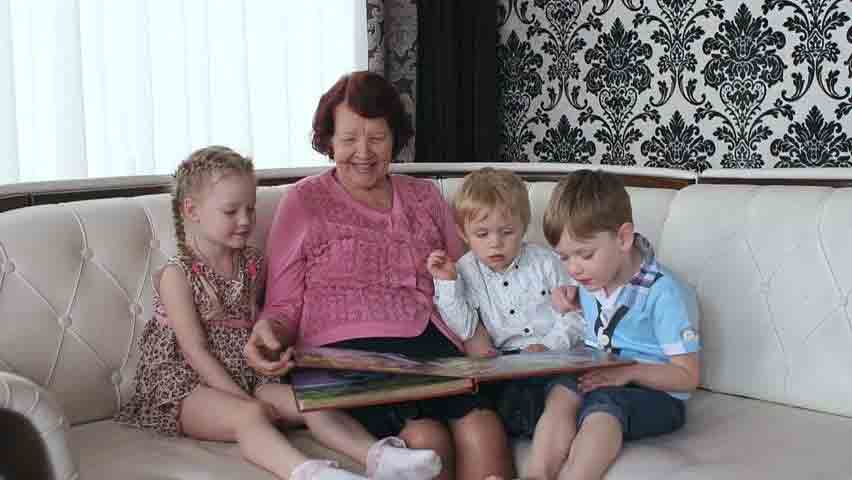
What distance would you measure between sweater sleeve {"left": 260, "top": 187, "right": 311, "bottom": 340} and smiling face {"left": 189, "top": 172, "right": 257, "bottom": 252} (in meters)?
0.13

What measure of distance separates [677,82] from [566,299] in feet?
4.50

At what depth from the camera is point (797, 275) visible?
2070mm

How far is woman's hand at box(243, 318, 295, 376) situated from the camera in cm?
190

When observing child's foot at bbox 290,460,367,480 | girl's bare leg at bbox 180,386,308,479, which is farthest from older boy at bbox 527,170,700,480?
girl's bare leg at bbox 180,386,308,479

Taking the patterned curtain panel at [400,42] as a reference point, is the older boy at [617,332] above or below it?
below

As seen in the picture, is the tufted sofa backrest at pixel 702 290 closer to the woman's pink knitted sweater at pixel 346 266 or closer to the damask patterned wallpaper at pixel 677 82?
the woman's pink knitted sweater at pixel 346 266

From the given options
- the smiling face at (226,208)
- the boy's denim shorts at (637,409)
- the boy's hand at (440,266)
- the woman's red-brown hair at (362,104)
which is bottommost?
the boy's denim shorts at (637,409)

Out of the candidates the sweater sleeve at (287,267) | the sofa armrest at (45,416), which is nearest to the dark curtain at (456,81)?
the sweater sleeve at (287,267)

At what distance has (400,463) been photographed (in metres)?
1.75

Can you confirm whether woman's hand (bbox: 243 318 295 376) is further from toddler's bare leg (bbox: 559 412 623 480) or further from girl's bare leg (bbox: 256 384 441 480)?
toddler's bare leg (bbox: 559 412 623 480)

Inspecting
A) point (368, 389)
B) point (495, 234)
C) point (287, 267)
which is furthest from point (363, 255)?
point (368, 389)

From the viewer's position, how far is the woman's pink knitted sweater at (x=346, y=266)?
83.0 inches

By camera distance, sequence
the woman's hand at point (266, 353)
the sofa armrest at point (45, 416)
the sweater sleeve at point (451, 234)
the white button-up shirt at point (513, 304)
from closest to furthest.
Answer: the sofa armrest at point (45, 416), the woman's hand at point (266, 353), the white button-up shirt at point (513, 304), the sweater sleeve at point (451, 234)

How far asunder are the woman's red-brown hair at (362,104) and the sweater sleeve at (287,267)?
0.59 ft
